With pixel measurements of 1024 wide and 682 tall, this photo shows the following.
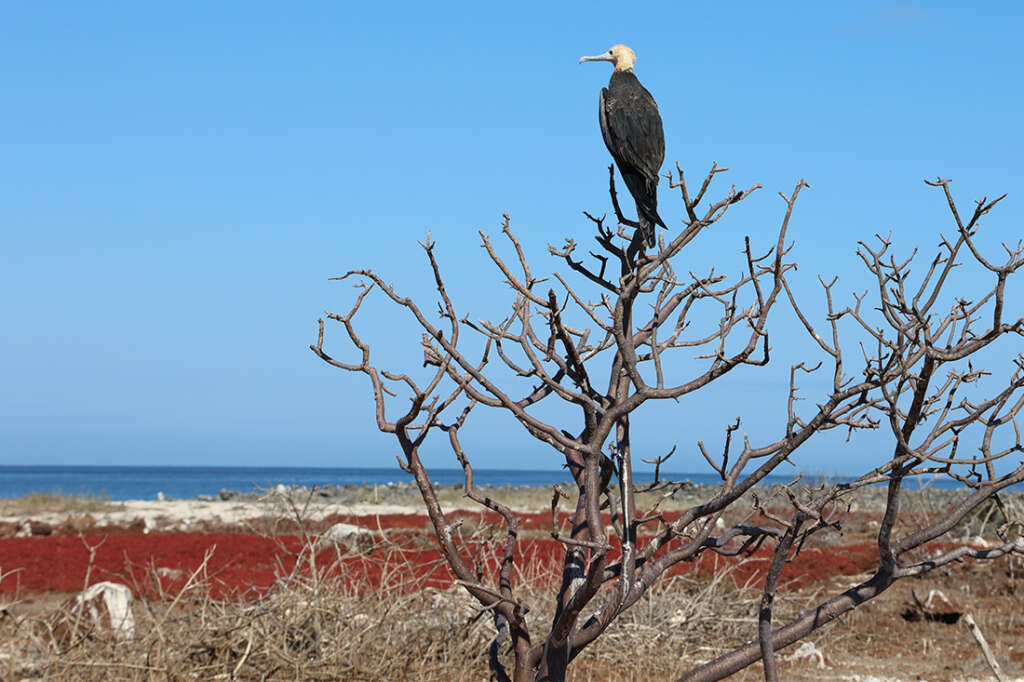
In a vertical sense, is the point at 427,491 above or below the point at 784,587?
above

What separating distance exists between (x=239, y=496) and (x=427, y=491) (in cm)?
2955

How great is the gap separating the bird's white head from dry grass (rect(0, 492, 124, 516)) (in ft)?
65.4

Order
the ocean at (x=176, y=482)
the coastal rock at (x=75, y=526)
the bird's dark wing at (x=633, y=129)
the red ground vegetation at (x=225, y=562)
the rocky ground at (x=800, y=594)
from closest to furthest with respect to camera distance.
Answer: the bird's dark wing at (x=633, y=129), the rocky ground at (x=800, y=594), the red ground vegetation at (x=225, y=562), the coastal rock at (x=75, y=526), the ocean at (x=176, y=482)

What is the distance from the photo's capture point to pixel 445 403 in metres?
3.89

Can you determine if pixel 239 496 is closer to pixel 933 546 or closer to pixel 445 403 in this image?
→ pixel 933 546

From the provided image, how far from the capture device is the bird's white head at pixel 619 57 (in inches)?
210

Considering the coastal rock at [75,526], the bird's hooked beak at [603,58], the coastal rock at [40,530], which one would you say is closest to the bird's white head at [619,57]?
the bird's hooked beak at [603,58]

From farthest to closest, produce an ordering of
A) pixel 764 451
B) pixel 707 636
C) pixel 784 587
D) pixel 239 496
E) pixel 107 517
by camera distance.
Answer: pixel 239 496 < pixel 107 517 < pixel 784 587 < pixel 707 636 < pixel 764 451

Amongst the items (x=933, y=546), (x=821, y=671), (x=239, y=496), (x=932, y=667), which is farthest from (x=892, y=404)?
(x=239, y=496)

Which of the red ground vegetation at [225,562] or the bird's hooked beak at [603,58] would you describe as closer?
the bird's hooked beak at [603,58]

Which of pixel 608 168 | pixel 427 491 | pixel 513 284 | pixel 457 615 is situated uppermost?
pixel 608 168

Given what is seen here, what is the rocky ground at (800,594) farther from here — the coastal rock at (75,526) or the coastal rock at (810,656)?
the coastal rock at (75,526)

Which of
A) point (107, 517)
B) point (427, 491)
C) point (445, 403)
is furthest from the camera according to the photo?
point (107, 517)

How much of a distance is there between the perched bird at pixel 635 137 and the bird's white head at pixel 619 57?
435mm
